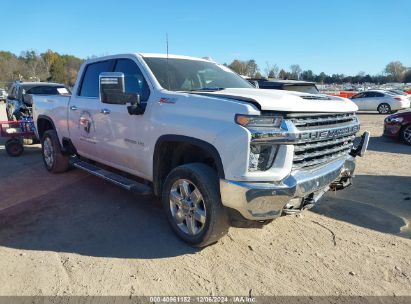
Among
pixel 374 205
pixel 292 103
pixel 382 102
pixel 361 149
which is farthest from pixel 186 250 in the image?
pixel 382 102

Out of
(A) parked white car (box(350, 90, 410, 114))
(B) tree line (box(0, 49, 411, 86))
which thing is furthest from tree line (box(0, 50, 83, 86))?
(A) parked white car (box(350, 90, 410, 114))

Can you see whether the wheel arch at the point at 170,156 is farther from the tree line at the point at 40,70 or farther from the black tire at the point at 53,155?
the tree line at the point at 40,70

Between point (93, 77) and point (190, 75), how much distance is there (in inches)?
68.6

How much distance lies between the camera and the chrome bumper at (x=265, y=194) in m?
3.29

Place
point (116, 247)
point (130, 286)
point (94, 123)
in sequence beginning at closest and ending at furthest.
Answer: point (130, 286) < point (116, 247) < point (94, 123)

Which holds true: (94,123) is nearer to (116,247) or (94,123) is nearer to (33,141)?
(116,247)

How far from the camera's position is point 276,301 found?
10.0ft

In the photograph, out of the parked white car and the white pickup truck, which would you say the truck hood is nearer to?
the white pickup truck

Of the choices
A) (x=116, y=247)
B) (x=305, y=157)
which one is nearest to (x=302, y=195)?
(x=305, y=157)

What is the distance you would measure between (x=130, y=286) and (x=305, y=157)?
6.44 ft

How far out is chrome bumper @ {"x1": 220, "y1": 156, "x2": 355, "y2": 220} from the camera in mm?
3295

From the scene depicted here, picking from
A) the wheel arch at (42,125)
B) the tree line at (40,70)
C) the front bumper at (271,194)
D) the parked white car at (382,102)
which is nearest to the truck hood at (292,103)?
the front bumper at (271,194)

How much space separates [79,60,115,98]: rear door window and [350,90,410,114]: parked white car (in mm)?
19894

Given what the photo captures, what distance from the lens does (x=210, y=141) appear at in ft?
11.5
